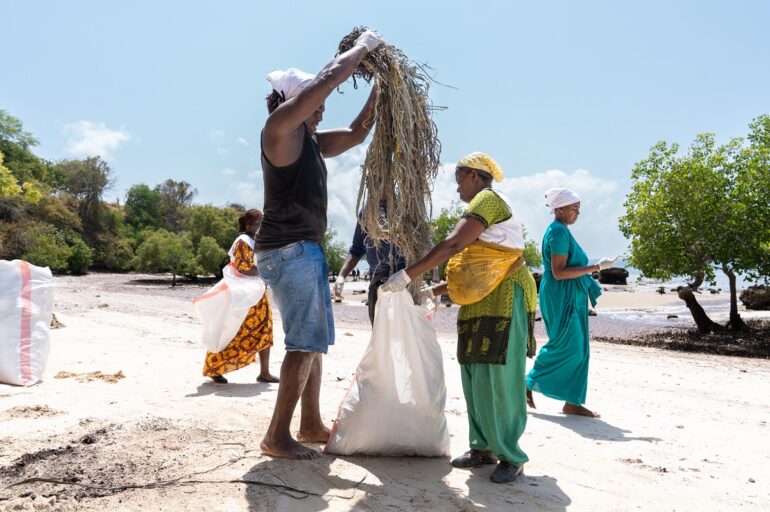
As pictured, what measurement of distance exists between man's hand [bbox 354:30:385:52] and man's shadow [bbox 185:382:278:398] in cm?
312

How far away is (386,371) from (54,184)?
5985cm

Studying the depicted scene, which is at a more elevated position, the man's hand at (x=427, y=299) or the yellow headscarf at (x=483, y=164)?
the yellow headscarf at (x=483, y=164)

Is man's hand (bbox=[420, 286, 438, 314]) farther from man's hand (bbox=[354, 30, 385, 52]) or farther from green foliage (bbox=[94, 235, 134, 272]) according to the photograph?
green foliage (bbox=[94, 235, 134, 272])

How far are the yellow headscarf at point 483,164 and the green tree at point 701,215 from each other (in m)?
11.3

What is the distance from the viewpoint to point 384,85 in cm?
361

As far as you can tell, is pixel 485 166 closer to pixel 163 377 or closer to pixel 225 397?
pixel 225 397

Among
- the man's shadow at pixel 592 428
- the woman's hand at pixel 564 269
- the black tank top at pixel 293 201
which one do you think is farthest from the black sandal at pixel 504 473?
the woman's hand at pixel 564 269

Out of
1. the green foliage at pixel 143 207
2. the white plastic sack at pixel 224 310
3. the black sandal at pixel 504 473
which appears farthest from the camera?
the green foliage at pixel 143 207

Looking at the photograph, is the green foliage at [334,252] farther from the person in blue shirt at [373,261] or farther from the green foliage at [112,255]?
the person in blue shirt at [373,261]

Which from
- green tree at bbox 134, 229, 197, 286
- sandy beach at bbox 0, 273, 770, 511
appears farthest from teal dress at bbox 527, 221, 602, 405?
green tree at bbox 134, 229, 197, 286

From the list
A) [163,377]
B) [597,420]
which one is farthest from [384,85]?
[163,377]

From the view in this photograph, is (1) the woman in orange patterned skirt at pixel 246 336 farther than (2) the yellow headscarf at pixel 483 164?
Yes

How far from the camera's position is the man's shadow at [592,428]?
4.31 m

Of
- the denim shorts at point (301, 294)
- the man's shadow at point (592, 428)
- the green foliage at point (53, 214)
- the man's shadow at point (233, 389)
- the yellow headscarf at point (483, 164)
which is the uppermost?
the green foliage at point (53, 214)
